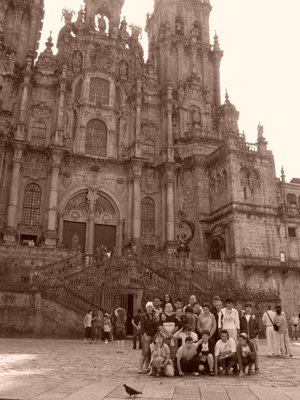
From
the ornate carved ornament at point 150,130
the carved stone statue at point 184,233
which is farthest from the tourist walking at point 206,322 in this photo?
the ornate carved ornament at point 150,130

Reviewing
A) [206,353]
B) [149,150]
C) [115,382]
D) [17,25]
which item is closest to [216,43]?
[149,150]

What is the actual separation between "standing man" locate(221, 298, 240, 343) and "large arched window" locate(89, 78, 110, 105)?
1181 inches

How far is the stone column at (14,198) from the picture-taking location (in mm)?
30047

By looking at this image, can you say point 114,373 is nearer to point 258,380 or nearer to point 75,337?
point 258,380

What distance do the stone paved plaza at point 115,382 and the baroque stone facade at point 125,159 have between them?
19.8 m

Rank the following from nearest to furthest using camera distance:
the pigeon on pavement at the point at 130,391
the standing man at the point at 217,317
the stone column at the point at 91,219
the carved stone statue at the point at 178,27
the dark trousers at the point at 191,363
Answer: the pigeon on pavement at the point at 130,391
the dark trousers at the point at 191,363
the standing man at the point at 217,317
the stone column at the point at 91,219
the carved stone statue at the point at 178,27

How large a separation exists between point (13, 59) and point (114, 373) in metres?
31.6

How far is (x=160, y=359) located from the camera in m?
9.34

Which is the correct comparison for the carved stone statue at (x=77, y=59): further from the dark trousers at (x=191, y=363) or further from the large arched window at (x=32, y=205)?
the dark trousers at (x=191, y=363)

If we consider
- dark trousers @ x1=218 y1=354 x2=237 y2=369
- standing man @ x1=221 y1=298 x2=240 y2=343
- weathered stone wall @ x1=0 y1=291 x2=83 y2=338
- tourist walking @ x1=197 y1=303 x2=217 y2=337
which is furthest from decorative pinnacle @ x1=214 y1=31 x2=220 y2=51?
dark trousers @ x1=218 y1=354 x2=237 y2=369

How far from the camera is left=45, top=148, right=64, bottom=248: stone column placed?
30703mm

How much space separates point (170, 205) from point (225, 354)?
84.8 ft

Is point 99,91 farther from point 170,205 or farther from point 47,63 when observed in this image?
point 170,205

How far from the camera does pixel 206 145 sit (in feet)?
125
